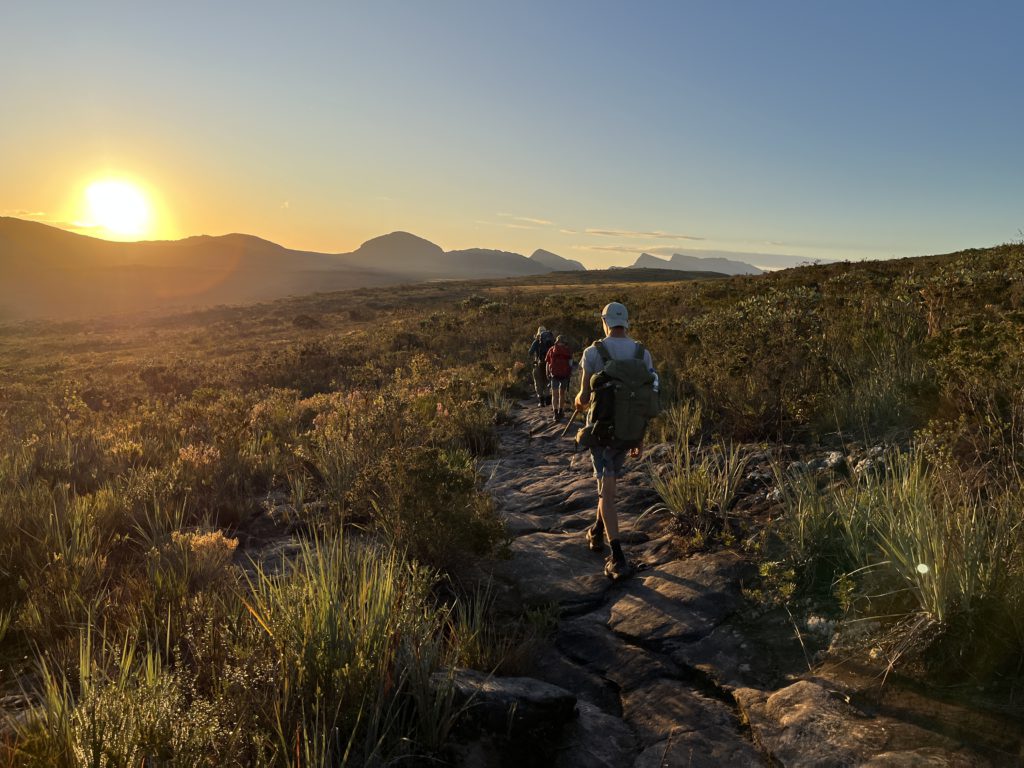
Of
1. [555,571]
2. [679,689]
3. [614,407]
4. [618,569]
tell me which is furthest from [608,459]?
[679,689]

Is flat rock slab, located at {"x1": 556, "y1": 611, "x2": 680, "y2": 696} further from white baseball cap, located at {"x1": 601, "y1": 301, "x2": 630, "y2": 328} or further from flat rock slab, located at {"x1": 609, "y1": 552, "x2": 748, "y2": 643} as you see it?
white baseball cap, located at {"x1": 601, "y1": 301, "x2": 630, "y2": 328}

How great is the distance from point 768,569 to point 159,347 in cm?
3747

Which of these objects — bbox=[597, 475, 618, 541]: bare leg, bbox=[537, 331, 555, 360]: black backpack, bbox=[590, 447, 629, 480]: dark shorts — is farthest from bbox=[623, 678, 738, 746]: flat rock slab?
bbox=[537, 331, 555, 360]: black backpack

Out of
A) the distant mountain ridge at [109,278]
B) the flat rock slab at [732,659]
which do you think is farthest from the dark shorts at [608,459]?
the distant mountain ridge at [109,278]

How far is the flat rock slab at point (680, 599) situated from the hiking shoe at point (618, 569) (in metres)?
0.08

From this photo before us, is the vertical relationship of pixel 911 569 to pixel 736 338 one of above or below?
below

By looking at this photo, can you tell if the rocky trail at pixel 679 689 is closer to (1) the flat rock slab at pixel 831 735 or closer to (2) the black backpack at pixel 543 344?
(1) the flat rock slab at pixel 831 735

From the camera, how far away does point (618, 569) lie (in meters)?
4.83

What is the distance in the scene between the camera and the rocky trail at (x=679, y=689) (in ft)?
8.66

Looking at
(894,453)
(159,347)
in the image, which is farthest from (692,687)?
(159,347)

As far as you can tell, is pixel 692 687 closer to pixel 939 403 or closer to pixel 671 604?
pixel 671 604

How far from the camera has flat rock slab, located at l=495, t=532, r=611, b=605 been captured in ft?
15.2

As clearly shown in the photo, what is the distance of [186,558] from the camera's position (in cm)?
406

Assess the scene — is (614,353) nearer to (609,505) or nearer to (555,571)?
(609,505)
